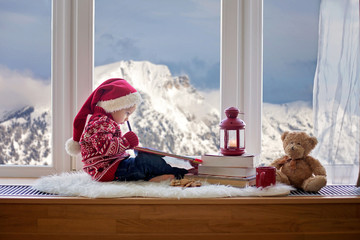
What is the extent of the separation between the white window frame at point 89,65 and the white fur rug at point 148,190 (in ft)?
1.40

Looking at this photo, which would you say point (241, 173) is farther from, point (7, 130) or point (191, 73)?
point (7, 130)

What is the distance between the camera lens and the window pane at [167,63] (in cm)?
206

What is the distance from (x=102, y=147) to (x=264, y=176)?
0.68 meters

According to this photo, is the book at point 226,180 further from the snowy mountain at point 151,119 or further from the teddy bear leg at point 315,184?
the snowy mountain at point 151,119

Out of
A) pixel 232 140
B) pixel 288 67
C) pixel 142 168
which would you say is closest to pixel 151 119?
pixel 142 168

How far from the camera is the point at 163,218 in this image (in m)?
1.52

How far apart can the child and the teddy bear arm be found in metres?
0.55

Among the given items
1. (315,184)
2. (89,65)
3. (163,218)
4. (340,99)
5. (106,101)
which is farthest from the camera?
(89,65)

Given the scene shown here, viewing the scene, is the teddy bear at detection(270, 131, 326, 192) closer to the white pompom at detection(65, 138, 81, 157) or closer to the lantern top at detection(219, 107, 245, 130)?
the lantern top at detection(219, 107, 245, 130)

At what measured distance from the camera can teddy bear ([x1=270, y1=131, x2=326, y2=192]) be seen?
173 cm

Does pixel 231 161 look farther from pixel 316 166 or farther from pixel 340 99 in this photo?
pixel 340 99

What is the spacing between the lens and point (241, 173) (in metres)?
1.66

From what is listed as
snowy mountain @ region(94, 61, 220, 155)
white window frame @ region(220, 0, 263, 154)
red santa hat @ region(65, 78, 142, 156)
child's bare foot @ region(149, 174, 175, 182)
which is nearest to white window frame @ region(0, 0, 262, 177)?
white window frame @ region(220, 0, 263, 154)

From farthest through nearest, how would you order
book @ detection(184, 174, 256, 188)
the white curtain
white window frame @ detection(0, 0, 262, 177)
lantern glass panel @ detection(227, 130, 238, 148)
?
white window frame @ detection(0, 0, 262, 177) → the white curtain → lantern glass panel @ detection(227, 130, 238, 148) → book @ detection(184, 174, 256, 188)
